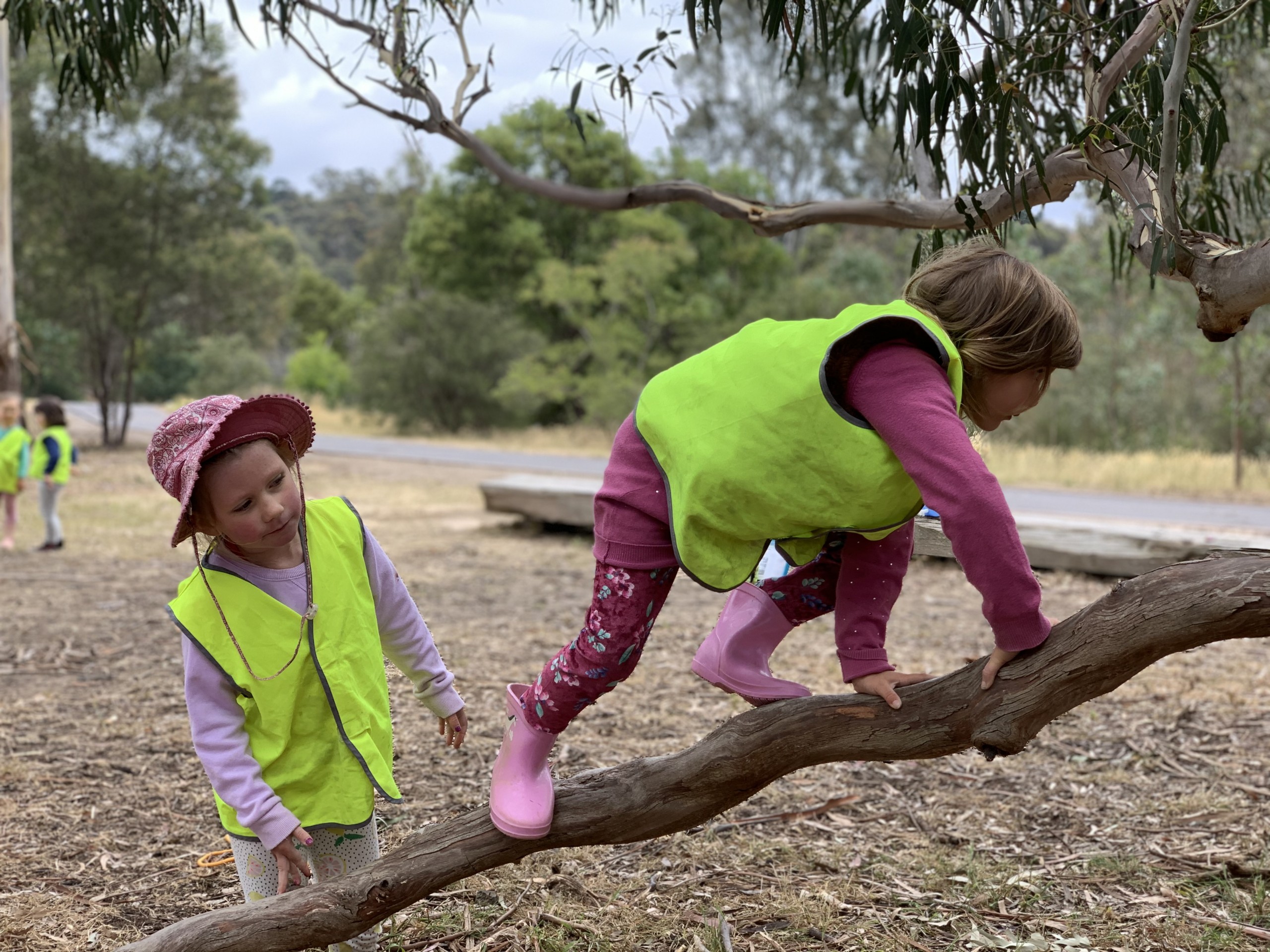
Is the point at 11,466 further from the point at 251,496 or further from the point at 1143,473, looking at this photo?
the point at 1143,473

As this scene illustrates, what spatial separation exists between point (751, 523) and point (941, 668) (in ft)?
11.9

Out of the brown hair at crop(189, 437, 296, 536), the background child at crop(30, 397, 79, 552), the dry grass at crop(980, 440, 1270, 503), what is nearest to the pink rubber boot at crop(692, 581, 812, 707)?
the brown hair at crop(189, 437, 296, 536)

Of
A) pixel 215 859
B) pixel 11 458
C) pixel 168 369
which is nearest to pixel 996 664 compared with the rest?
pixel 215 859

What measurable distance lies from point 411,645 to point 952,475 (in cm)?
124

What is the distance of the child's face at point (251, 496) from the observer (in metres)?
2.13

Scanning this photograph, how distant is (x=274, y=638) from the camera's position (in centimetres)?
220

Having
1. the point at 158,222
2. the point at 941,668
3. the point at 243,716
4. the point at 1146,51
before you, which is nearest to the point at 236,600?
the point at 243,716

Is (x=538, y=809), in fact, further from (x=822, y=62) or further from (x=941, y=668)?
(x=941, y=668)

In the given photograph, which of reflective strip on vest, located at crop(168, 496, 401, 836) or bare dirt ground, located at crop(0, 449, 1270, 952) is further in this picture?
bare dirt ground, located at crop(0, 449, 1270, 952)

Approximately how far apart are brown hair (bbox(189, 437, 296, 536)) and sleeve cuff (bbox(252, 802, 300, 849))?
21.0 inches

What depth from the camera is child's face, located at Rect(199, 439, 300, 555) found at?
213 centimetres

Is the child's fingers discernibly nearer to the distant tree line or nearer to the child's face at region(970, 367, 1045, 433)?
the child's face at region(970, 367, 1045, 433)

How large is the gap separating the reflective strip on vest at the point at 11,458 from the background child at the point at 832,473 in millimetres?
8061

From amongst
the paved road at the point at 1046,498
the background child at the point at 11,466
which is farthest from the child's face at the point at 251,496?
the paved road at the point at 1046,498
